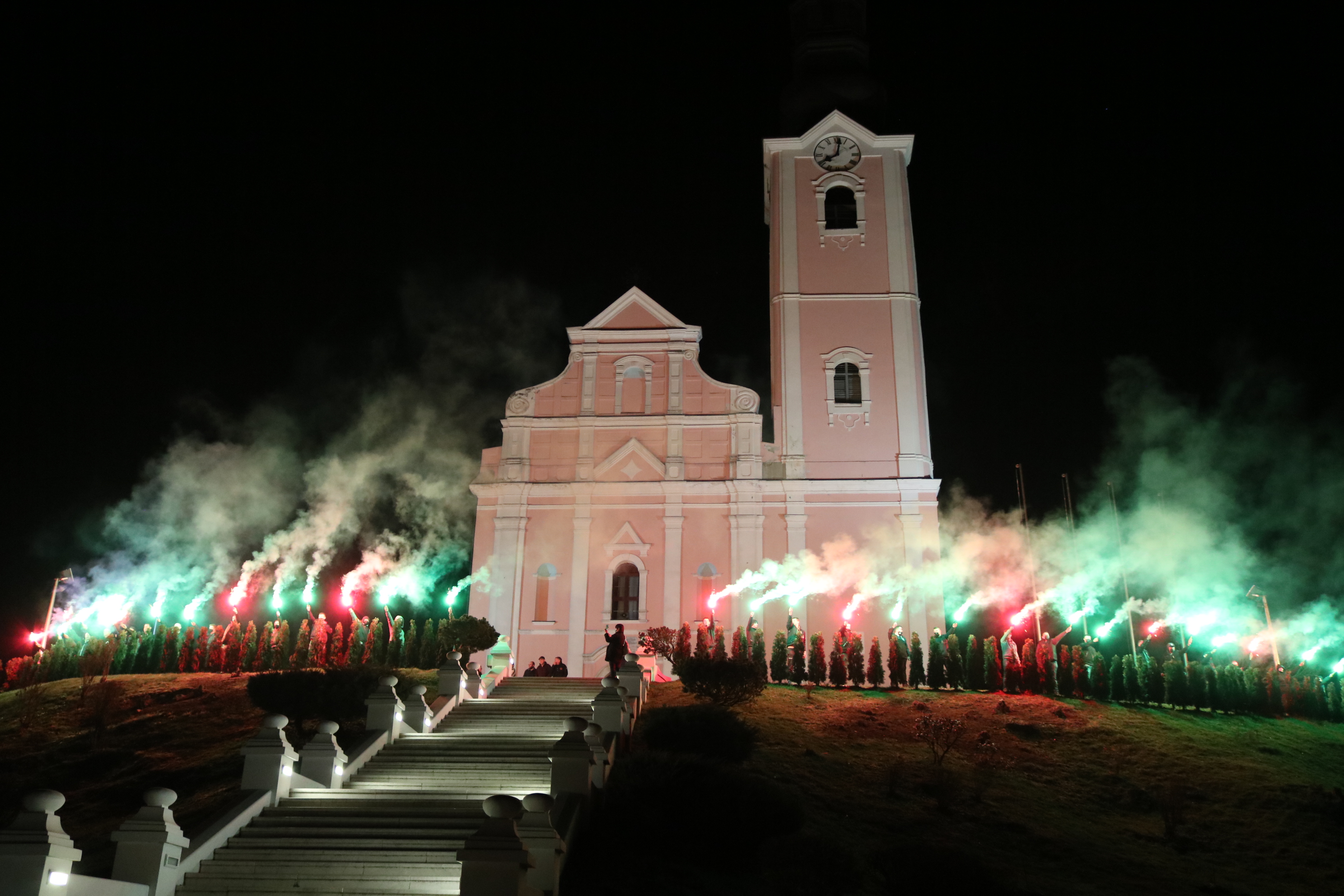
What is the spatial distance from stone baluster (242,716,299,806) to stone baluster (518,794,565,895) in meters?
4.35

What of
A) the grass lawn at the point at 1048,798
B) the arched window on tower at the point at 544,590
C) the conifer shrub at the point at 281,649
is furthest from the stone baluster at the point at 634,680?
the arched window on tower at the point at 544,590

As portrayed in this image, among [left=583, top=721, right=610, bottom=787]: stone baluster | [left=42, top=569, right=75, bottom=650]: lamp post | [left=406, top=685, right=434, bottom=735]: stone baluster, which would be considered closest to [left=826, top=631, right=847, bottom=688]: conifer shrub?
[left=406, top=685, right=434, bottom=735]: stone baluster

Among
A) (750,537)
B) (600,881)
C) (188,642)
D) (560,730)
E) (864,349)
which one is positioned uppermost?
(864,349)

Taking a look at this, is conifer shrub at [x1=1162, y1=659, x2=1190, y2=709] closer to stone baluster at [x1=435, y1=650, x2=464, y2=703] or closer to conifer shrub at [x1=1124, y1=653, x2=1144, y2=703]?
conifer shrub at [x1=1124, y1=653, x2=1144, y2=703]

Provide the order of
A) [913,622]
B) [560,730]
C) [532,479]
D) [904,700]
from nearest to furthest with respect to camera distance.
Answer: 1. [560,730]
2. [904,700]
3. [913,622]
4. [532,479]

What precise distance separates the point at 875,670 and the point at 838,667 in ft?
2.85

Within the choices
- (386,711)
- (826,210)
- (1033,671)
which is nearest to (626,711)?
(386,711)

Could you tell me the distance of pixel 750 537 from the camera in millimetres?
29594

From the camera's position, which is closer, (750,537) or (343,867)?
(343,867)

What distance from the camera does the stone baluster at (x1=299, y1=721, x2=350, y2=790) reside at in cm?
1484

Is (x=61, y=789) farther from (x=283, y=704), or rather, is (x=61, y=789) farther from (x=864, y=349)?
(x=864, y=349)

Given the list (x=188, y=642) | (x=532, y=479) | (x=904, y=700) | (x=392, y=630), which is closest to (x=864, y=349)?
(x=532, y=479)

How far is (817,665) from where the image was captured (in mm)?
24250

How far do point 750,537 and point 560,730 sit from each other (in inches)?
498
